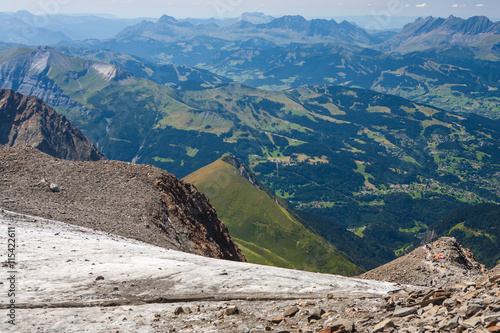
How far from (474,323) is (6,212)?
48861mm

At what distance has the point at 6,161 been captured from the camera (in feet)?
201

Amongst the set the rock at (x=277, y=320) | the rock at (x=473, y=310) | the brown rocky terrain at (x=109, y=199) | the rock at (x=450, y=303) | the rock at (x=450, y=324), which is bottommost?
the brown rocky terrain at (x=109, y=199)

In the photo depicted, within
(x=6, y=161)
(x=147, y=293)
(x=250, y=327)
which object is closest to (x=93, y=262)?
(x=147, y=293)

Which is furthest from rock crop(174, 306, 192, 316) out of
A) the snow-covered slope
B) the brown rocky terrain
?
the brown rocky terrain

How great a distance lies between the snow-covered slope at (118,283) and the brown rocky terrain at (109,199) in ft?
34.7

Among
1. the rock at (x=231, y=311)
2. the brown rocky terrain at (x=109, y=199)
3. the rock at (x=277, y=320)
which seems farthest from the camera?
the brown rocky terrain at (x=109, y=199)

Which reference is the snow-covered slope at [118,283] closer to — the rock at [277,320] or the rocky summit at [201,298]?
the rocky summit at [201,298]

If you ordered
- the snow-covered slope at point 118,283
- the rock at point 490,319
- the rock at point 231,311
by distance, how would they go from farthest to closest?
the snow-covered slope at point 118,283
the rock at point 231,311
the rock at point 490,319

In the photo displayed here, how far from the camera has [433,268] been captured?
55.4 m

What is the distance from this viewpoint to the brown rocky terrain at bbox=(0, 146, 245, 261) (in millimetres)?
51406

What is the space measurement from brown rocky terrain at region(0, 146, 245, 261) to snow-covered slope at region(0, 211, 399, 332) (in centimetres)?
1057

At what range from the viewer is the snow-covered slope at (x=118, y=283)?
26.3 meters

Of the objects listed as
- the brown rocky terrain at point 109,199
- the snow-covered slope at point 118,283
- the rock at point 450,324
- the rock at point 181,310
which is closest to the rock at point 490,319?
the rock at point 450,324

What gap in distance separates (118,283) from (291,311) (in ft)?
49.1
